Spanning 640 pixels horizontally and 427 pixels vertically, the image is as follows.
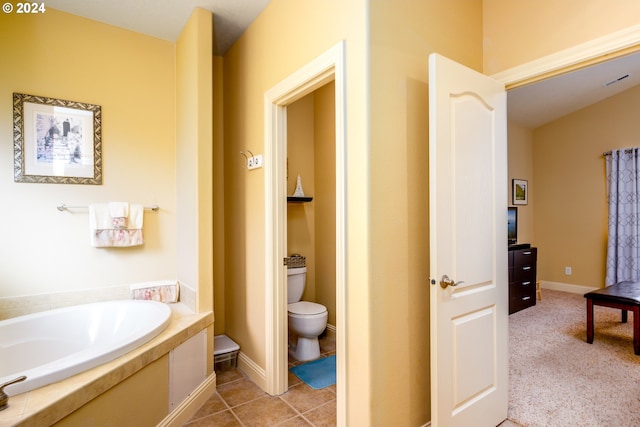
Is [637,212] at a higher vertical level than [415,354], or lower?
higher

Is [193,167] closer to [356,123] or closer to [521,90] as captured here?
[356,123]

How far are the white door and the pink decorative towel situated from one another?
2.22 metres

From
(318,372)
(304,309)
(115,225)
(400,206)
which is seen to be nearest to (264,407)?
(318,372)

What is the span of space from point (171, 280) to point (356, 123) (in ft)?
6.84

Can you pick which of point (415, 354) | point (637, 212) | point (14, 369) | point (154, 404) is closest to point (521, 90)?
point (637, 212)

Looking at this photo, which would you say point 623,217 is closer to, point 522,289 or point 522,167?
point 522,167

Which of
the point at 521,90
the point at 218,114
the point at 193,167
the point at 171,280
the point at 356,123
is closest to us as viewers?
the point at 356,123

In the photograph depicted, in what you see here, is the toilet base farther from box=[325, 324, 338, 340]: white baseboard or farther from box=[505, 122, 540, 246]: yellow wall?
box=[505, 122, 540, 246]: yellow wall

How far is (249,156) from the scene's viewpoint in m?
2.60

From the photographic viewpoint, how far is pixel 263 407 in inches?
85.3

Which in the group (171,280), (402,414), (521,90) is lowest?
(402,414)

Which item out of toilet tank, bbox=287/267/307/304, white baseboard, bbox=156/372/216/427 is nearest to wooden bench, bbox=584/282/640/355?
toilet tank, bbox=287/267/307/304

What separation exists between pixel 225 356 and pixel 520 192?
17.2ft

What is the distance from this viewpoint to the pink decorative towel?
2.46 metres
